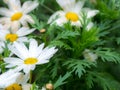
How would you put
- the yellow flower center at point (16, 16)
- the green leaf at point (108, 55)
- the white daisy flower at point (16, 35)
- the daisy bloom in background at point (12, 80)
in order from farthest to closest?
the yellow flower center at point (16, 16)
the white daisy flower at point (16, 35)
the green leaf at point (108, 55)
the daisy bloom in background at point (12, 80)

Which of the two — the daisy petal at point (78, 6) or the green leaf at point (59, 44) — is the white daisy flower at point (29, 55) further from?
the daisy petal at point (78, 6)

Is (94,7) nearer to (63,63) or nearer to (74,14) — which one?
(74,14)

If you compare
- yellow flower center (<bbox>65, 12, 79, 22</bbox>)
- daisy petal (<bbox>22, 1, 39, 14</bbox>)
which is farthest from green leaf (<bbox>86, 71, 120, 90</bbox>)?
daisy petal (<bbox>22, 1, 39, 14</bbox>)

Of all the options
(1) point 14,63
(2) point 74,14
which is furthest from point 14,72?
(2) point 74,14

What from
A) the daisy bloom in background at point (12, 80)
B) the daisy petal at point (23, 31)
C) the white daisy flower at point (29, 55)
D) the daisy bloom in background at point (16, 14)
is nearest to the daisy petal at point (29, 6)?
the daisy bloom in background at point (16, 14)

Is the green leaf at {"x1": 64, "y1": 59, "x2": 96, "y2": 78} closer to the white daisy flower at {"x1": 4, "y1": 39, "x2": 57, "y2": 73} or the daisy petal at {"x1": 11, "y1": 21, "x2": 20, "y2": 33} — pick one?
the white daisy flower at {"x1": 4, "y1": 39, "x2": 57, "y2": 73}

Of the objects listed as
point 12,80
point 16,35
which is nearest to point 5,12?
point 16,35
